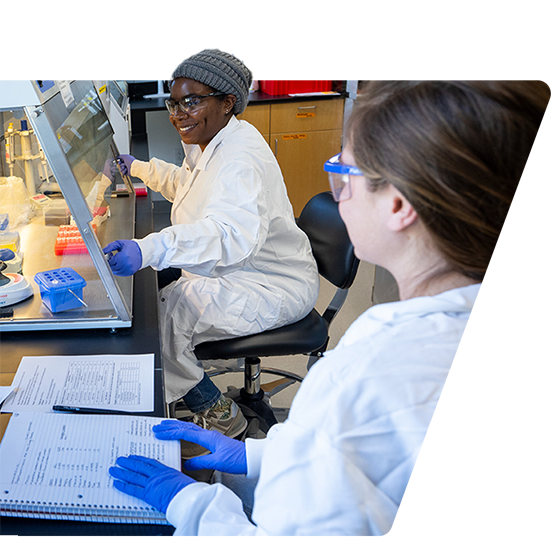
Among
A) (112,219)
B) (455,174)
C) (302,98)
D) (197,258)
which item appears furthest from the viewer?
(302,98)

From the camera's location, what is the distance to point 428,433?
0.66 metres

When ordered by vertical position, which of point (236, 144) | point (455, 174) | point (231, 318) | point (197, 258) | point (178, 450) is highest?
point (455, 174)

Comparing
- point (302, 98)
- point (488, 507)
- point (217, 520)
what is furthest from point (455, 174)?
point (302, 98)

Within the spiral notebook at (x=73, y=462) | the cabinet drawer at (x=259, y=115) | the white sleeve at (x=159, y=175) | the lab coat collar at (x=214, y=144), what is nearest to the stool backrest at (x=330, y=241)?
the lab coat collar at (x=214, y=144)

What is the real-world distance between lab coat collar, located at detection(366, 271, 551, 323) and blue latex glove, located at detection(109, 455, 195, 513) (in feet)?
1.54

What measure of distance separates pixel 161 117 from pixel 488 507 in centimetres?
402

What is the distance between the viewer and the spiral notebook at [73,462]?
2.80ft

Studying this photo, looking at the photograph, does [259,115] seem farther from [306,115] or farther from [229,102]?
[229,102]

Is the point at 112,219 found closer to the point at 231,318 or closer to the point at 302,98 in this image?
the point at 231,318

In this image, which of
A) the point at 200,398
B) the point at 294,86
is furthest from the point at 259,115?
the point at 200,398

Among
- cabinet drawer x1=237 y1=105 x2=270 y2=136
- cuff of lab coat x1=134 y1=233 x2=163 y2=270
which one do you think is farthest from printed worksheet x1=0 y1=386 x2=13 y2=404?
cabinet drawer x1=237 y1=105 x2=270 y2=136

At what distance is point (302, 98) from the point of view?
159 inches
